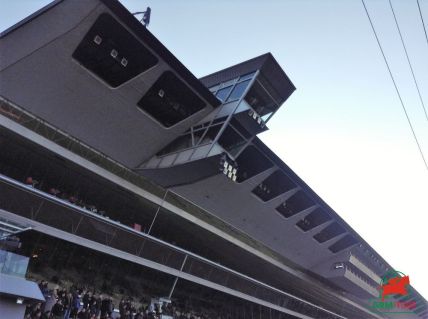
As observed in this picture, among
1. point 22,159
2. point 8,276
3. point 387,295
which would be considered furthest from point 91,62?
point 387,295

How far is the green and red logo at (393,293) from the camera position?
73.4m

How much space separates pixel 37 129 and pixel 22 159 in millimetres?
2941

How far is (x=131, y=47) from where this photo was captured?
23344 mm

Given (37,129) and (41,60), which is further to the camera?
(37,129)

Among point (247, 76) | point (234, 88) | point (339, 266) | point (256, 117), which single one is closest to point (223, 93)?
point (234, 88)

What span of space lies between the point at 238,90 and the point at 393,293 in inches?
2684

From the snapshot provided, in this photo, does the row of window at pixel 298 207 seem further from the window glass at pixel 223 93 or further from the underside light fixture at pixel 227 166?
the window glass at pixel 223 93

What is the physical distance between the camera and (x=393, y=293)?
8000 centimetres

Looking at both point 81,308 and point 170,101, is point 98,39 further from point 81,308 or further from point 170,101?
point 81,308

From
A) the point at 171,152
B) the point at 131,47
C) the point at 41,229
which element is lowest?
the point at 41,229

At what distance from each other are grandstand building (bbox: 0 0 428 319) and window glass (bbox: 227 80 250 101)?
0.11 m

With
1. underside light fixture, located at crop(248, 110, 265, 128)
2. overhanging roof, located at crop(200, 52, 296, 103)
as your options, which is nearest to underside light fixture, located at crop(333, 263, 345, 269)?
overhanging roof, located at crop(200, 52, 296, 103)

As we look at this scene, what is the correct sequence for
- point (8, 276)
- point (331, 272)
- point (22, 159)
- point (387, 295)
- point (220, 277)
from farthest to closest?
point (387, 295) < point (331, 272) < point (220, 277) < point (22, 159) < point (8, 276)

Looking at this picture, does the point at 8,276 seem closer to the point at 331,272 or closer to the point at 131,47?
the point at 131,47
